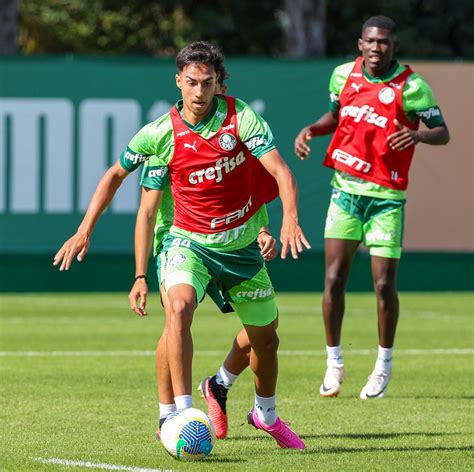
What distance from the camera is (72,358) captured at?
13242 millimetres

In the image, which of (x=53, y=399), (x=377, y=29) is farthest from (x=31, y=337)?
(x=377, y=29)

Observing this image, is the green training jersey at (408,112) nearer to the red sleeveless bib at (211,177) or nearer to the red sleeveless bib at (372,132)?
the red sleeveless bib at (372,132)

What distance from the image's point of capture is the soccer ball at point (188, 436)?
751 centimetres

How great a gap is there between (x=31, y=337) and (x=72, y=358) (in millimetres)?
2166

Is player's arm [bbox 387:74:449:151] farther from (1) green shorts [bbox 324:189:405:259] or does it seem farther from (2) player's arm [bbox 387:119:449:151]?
(1) green shorts [bbox 324:189:405:259]

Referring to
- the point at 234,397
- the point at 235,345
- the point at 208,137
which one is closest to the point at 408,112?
the point at 234,397

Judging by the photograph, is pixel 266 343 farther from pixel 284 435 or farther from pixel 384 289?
pixel 384 289

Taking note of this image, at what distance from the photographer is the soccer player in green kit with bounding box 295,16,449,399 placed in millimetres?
10922

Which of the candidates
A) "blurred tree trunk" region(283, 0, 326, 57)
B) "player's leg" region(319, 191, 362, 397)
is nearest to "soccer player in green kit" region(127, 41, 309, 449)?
"player's leg" region(319, 191, 362, 397)

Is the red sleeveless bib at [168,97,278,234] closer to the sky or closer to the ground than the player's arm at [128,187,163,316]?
closer to the sky

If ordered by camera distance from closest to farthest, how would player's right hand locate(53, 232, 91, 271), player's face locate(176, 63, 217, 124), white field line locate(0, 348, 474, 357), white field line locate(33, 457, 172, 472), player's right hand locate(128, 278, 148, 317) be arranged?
white field line locate(33, 457, 172, 472) < player's right hand locate(53, 232, 91, 271) < player's face locate(176, 63, 217, 124) < player's right hand locate(128, 278, 148, 317) < white field line locate(0, 348, 474, 357)

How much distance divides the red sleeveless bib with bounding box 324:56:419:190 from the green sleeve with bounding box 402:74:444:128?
0.05 m

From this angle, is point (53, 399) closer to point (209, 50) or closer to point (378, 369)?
point (378, 369)

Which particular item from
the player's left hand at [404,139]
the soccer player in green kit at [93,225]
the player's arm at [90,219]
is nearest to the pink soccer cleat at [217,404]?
the soccer player in green kit at [93,225]
